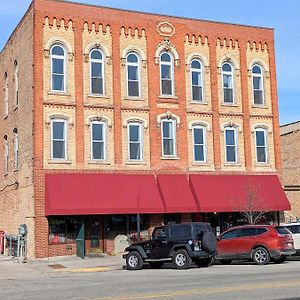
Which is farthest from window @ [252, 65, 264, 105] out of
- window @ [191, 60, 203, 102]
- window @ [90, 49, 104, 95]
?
window @ [90, 49, 104, 95]

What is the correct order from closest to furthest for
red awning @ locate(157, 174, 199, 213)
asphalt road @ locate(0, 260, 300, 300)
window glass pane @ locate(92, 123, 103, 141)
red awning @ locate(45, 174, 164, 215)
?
asphalt road @ locate(0, 260, 300, 300), red awning @ locate(45, 174, 164, 215), red awning @ locate(157, 174, 199, 213), window glass pane @ locate(92, 123, 103, 141)

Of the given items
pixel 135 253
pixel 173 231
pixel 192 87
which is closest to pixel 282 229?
pixel 173 231

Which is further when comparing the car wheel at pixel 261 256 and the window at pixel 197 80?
the window at pixel 197 80

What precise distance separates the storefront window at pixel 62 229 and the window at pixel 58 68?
6.42 meters

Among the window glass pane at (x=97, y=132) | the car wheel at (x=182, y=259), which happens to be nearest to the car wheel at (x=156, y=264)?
the car wheel at (x=182, y=259)

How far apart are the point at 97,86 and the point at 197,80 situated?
229 inches

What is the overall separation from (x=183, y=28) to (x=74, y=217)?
471 inches

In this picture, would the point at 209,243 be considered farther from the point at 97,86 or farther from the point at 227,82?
the point at 227,82

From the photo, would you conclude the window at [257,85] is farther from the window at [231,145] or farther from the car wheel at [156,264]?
the car wheel at [156,264]

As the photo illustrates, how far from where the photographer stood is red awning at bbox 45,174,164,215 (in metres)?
26.4

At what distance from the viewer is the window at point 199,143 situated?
1227 inches

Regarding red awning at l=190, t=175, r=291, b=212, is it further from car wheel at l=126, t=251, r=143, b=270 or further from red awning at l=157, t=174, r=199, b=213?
car wheel at l=126, t=251, r=143, b=270

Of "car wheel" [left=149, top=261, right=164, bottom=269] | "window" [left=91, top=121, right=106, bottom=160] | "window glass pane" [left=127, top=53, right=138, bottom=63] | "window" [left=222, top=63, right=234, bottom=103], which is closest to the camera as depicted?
"car wheel" [left=149, top=261, right=164, bottom=269]

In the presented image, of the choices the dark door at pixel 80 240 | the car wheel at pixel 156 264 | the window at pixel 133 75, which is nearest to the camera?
the car wheel at pixel 156 264
